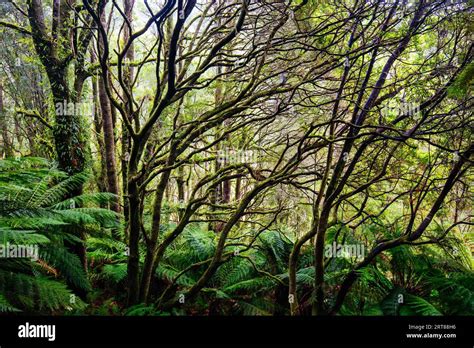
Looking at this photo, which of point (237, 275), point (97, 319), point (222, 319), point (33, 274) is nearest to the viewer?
point (97, 319)

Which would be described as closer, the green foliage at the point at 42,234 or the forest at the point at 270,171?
the green foliage at the point at 42,234

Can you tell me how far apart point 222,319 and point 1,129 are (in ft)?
37.3

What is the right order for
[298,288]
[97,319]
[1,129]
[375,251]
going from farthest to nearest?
[1,129]
[298,288]
[375,251]
[97,319]

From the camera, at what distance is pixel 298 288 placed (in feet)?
12.7

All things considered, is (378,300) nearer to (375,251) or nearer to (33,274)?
(375,251)

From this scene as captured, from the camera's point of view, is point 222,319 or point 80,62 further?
point 80,62

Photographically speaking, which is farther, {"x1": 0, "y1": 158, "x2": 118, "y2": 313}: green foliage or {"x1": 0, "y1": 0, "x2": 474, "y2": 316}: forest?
{"x1": 0, "y1": 0, "x2": 474, "y2": 316}: forest

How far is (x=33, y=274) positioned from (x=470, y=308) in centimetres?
412

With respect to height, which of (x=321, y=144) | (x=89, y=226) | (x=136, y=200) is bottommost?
(x=89, y=226)

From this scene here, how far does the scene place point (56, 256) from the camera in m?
2.97

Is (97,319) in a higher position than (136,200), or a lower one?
lower

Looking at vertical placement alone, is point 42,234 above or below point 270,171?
below

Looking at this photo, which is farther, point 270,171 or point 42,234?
point 270,171

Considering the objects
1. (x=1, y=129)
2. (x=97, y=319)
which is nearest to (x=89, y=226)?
(x=97, y=319)
